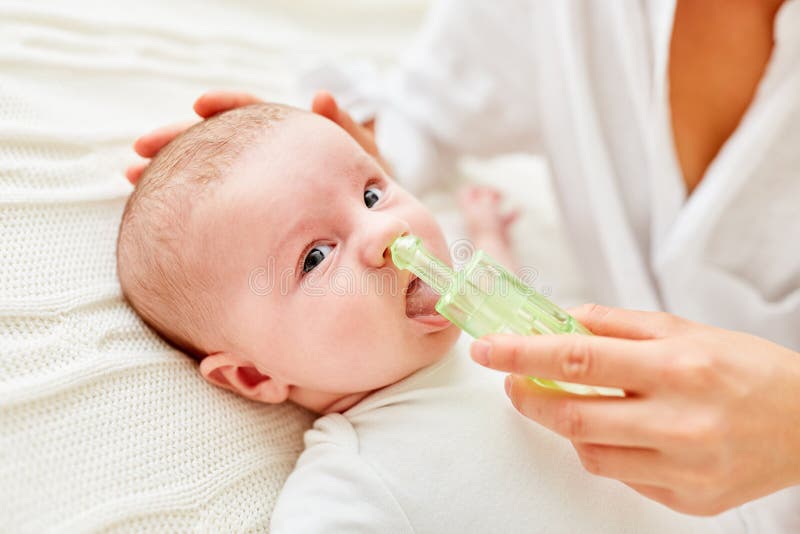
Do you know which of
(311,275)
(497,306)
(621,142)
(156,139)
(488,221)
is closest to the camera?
(497,306)

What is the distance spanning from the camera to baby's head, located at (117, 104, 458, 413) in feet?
2.74

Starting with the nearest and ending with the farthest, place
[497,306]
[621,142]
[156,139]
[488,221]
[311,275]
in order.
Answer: [497,306], [311,275], [156,139], [621,142], [488,221]

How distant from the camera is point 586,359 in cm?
63

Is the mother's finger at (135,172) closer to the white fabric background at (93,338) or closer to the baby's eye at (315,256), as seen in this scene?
the white fabric background at (93,338)

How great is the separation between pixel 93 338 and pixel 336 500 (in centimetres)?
37

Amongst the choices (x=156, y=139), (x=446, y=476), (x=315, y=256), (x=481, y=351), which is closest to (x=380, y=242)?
(x=315, y=256)

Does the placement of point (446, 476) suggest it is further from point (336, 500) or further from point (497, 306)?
point (497, 306)

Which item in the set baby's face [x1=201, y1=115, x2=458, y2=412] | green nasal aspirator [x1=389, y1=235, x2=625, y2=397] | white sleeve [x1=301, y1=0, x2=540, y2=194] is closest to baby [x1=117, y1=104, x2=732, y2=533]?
baby's face [x1=201, y1=115, x2=458, y2=412]

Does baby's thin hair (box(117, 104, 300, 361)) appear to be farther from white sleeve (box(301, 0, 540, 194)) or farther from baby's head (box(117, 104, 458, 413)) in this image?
white sleeve (box(301, 0, 540, 194))

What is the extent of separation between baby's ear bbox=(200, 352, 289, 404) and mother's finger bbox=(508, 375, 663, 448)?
0.37 meters

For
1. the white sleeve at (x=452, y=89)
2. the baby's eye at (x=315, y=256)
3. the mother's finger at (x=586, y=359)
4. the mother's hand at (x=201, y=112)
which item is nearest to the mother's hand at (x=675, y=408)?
the mother's finger at (x=586, y=359)

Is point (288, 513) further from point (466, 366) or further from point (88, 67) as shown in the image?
point (88, 67)

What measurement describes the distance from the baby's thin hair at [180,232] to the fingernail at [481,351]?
0.37 metres

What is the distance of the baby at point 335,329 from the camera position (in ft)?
2.73
